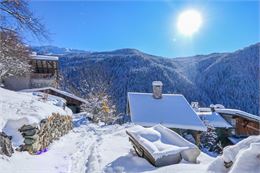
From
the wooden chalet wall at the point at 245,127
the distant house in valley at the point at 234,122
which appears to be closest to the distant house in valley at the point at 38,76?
the distant house in valley at the point at 234,122

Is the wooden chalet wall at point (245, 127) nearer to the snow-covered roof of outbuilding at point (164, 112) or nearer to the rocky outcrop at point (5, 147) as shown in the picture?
the snow-covered roof of outbuilding at point (164, 112)

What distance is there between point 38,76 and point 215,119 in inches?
769

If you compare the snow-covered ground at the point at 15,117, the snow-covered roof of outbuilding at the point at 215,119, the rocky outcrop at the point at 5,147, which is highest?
the snow-covered ground at the point at 15,117

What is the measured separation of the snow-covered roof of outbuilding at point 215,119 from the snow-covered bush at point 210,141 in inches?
18.2

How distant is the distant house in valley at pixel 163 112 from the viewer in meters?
19.6

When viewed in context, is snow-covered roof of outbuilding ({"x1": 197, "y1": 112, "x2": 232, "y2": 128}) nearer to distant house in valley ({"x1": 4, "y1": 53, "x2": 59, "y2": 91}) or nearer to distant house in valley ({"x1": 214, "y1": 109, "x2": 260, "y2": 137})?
distant house in valley ({"x1": 214, "y1": 109, "x2": 260, "y2": 137})

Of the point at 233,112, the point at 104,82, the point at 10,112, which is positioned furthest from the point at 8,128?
the point at 104,82

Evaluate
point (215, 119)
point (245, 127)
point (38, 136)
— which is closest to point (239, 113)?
point (245, 127)

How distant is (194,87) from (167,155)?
172 feet

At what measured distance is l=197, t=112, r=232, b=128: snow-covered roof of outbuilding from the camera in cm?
2273

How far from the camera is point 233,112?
2402cm

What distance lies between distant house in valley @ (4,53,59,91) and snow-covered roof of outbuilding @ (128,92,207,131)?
1337cm

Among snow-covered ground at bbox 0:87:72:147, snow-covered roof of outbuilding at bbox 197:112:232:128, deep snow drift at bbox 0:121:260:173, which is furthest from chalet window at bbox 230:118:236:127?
snow-covered ground at bbox 0:87:72:147

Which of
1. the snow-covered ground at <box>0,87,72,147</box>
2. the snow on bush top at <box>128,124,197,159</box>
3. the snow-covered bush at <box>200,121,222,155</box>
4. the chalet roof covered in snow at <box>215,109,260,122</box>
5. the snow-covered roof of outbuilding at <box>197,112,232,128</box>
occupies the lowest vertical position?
the snow-covered bush at <box>200,121,222,155</box>
